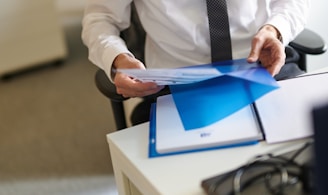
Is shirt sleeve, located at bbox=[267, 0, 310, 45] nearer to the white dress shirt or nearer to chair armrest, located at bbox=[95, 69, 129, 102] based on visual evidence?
the white dress shirt

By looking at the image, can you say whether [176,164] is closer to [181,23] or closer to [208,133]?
[208,133]

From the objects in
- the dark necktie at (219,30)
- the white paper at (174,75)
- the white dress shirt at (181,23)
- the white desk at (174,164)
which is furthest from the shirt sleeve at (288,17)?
the white desk at (174,164)

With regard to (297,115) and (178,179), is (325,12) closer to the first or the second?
(297,115)

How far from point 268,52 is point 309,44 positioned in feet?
0.82

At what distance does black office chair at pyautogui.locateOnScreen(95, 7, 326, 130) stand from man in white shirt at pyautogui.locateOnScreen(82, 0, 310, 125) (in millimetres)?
53

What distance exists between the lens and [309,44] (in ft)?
4.33

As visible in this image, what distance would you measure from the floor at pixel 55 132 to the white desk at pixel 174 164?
1011 mm

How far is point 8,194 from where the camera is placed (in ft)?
6.48

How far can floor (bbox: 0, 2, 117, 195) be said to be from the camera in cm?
202

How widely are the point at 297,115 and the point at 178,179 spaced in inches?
11.3

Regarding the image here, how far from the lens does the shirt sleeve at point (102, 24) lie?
126 centimetres

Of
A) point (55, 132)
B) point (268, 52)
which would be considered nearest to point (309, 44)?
point (268, 52)

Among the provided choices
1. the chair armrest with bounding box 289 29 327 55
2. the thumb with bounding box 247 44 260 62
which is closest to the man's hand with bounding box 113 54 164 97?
the thumb with bounding box 247 44 260 62

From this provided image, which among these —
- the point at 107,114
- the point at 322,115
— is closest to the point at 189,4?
the point at 322,115
